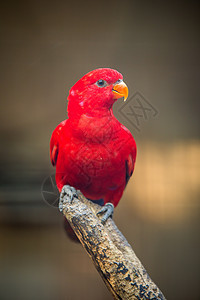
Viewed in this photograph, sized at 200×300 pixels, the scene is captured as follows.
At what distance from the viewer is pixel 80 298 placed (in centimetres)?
119

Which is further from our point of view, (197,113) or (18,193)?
(197,113)

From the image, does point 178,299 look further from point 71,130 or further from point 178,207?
point 71,130

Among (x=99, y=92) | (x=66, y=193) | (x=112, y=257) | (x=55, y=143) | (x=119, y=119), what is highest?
(x=99, y=92)

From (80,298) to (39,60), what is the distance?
1086 millimetres

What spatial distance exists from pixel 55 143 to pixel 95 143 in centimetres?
19

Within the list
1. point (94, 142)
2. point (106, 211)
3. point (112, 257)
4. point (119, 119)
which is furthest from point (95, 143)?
point (112, 257)

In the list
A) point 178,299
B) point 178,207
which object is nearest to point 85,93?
point 178,207

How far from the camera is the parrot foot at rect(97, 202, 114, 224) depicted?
1.14 metres

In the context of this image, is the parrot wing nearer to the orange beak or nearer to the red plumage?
the red plumage

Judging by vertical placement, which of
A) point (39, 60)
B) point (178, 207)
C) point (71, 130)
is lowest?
point (178, 207)

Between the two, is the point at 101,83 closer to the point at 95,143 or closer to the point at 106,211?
the point at 95,143

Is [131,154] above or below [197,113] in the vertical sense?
below

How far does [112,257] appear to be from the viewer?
39.0 inches

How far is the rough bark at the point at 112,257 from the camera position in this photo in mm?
973
